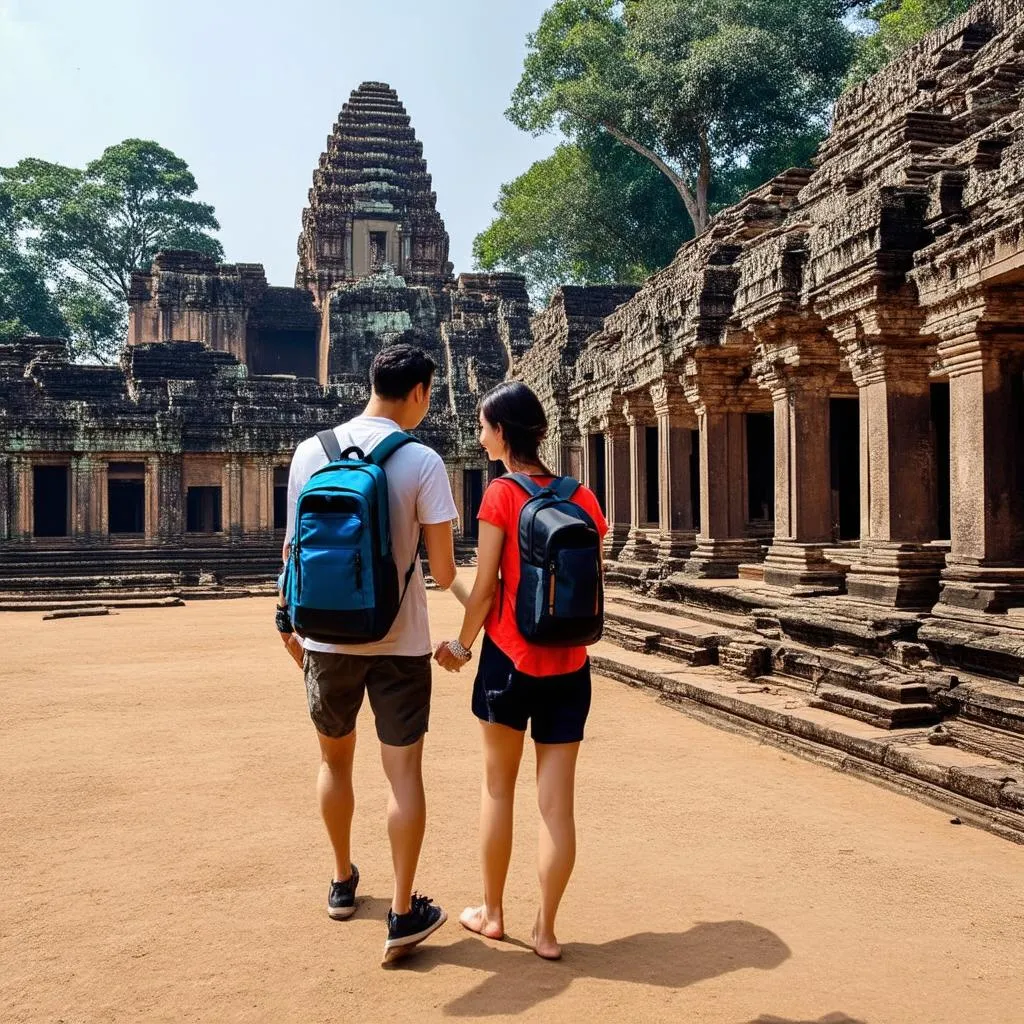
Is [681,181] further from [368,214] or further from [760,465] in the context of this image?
[760,465]

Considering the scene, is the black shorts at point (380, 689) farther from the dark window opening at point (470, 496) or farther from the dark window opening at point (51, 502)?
the dark window opening at point (51, 502)

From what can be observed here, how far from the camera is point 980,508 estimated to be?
24.1ft

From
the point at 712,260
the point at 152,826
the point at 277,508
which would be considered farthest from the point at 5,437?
the point at 152,826

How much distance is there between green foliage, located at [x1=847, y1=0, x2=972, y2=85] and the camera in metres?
27.3

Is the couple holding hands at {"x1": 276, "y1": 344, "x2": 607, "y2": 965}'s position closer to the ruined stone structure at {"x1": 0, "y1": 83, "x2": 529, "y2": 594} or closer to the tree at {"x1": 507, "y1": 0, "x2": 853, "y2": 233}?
the ruined stone structure at {"x1": 0, "y1": 83, "x2": 529, "y2": 594}

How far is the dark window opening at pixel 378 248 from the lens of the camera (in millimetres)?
48781

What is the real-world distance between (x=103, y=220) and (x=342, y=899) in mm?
62884

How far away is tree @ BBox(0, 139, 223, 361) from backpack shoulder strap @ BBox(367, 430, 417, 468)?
5814 cm

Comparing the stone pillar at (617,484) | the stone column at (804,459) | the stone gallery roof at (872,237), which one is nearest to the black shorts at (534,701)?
the stone gallery roof at (872,237)

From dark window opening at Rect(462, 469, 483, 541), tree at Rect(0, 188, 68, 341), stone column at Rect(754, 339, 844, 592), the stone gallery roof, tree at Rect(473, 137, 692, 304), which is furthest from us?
tree at Rect(0, 188, 68, 341)

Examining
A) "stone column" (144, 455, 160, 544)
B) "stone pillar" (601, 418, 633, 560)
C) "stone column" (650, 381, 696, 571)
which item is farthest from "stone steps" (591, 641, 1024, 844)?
"stone column" (144, 455, 160, 544)

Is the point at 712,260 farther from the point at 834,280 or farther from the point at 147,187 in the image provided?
the point at 147,187

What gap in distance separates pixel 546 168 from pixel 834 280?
37.8 meters

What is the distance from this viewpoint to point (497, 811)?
11.8 feet
